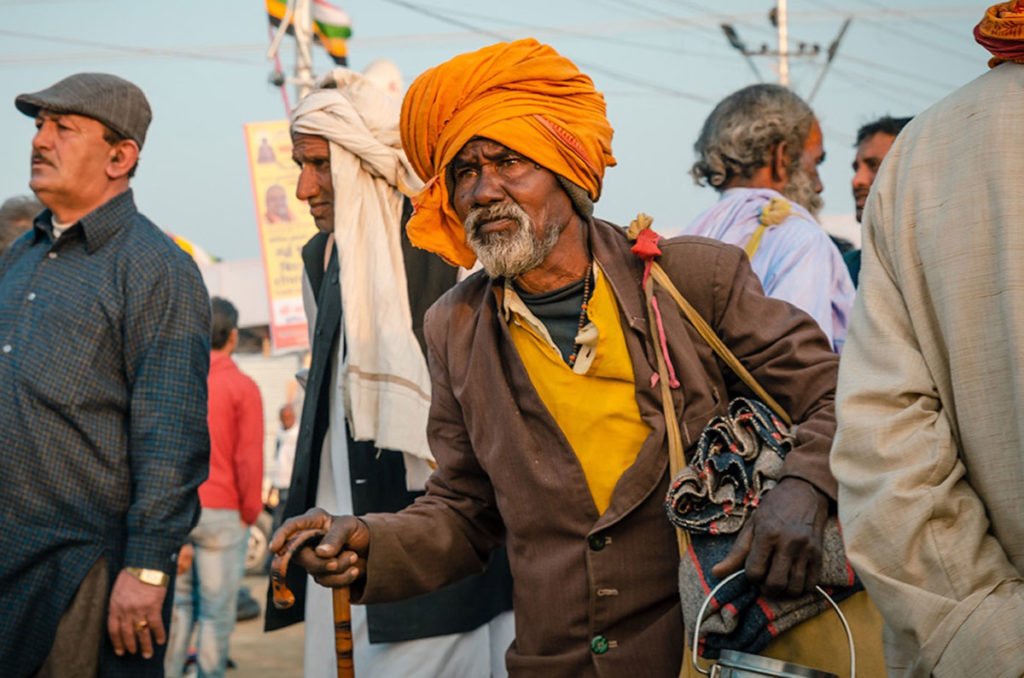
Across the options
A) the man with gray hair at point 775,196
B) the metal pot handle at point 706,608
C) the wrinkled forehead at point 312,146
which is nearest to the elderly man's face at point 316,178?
the wrinkled forehead at point 312,146

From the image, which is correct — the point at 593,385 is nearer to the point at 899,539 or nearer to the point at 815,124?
the point at 899,539

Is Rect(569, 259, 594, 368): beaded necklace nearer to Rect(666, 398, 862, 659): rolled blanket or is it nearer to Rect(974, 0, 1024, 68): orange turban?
Rect(666, 398, 862, 659): rolled blanket

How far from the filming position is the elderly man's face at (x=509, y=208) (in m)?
3.19

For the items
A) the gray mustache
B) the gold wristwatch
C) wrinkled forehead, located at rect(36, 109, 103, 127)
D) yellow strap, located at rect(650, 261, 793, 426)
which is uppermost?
wrinkled forehead, located at rect(36, 109, 103, 127)

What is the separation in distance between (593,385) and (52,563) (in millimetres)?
2014

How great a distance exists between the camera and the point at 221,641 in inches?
309

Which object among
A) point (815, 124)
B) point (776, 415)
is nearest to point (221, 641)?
point (815, 124)

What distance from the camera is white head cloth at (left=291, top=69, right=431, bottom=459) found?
4430mm

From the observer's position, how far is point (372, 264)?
4.67 m

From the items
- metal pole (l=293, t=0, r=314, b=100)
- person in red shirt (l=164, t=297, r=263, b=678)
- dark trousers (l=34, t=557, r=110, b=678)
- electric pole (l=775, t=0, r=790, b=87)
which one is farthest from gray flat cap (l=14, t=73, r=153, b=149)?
electric pole (l=775, t=0, r=790, b=87)

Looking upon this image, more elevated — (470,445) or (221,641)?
(470,445)

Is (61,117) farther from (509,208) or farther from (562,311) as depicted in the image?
(562,311)

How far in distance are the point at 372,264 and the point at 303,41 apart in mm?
13655

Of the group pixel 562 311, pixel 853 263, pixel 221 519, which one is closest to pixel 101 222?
pixel 562 311
